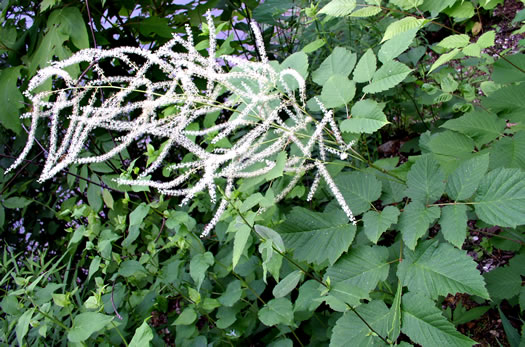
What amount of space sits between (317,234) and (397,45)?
0.58 m

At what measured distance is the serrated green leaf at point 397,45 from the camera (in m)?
1.17

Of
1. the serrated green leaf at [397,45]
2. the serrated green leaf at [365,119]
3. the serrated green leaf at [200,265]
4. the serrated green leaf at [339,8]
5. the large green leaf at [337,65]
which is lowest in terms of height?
the serrated green leaf at [200,265]

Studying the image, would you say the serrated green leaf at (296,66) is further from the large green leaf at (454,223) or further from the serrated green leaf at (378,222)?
the large green leaf at (454,223)

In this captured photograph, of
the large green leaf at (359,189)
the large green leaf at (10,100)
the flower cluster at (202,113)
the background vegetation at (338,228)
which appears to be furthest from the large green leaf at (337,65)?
the large green leaf at (10,100)

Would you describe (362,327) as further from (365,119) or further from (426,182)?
(365,119)

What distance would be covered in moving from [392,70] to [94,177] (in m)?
1.72

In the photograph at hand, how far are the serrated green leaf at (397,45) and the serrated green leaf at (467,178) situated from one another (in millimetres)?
362

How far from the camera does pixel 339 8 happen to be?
1.40 m

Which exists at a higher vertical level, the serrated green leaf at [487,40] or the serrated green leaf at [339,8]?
the serrated green leaf at [339,8]

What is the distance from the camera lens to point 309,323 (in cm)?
172

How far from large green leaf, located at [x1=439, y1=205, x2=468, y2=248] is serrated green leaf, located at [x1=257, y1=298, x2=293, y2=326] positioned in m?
0.57

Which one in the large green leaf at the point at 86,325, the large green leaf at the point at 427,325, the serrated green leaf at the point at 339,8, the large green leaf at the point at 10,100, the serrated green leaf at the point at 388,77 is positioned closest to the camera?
the large green leaf at the point at 427,325

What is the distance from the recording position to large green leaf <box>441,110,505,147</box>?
4.77 ft

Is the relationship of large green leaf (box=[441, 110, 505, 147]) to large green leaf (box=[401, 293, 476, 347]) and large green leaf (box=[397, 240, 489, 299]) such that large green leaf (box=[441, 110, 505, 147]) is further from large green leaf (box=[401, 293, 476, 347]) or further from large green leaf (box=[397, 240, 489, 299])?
large green leaf (box=[401, 293, 476, 347])
